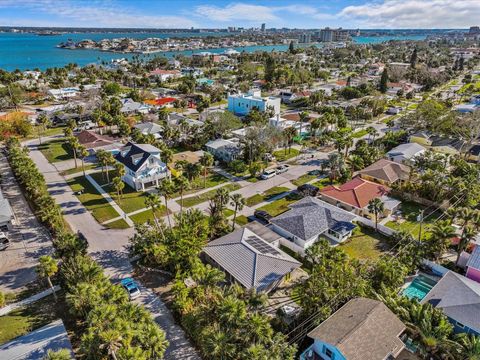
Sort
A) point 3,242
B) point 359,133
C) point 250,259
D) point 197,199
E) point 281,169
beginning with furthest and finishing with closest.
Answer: point 359,133 < point 281,169 < point 197,199 < point 3,242 < point 250,259

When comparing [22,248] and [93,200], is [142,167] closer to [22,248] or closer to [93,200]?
[93,200]

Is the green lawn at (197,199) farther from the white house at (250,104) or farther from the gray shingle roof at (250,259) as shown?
the white house at (250,104)

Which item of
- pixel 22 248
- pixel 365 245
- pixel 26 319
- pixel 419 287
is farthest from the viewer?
pixel 365 245

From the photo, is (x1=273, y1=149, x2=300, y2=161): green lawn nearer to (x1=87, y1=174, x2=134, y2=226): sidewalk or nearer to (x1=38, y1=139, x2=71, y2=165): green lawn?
(x1=87, y1=174, x2=134, y2=226): sidewalk

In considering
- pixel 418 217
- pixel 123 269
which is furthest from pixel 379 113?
pixel 123 269

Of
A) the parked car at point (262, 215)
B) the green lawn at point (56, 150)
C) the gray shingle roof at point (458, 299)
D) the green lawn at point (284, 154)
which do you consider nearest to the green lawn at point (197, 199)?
the parked car at point (262, 215)

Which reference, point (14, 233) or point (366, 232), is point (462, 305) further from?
point (14, 233)

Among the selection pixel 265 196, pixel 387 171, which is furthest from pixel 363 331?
pixel 387 171

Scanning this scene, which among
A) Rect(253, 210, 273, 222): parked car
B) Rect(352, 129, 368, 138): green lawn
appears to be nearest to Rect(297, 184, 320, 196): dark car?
Rect(253, 210, 273, 222): parked car
